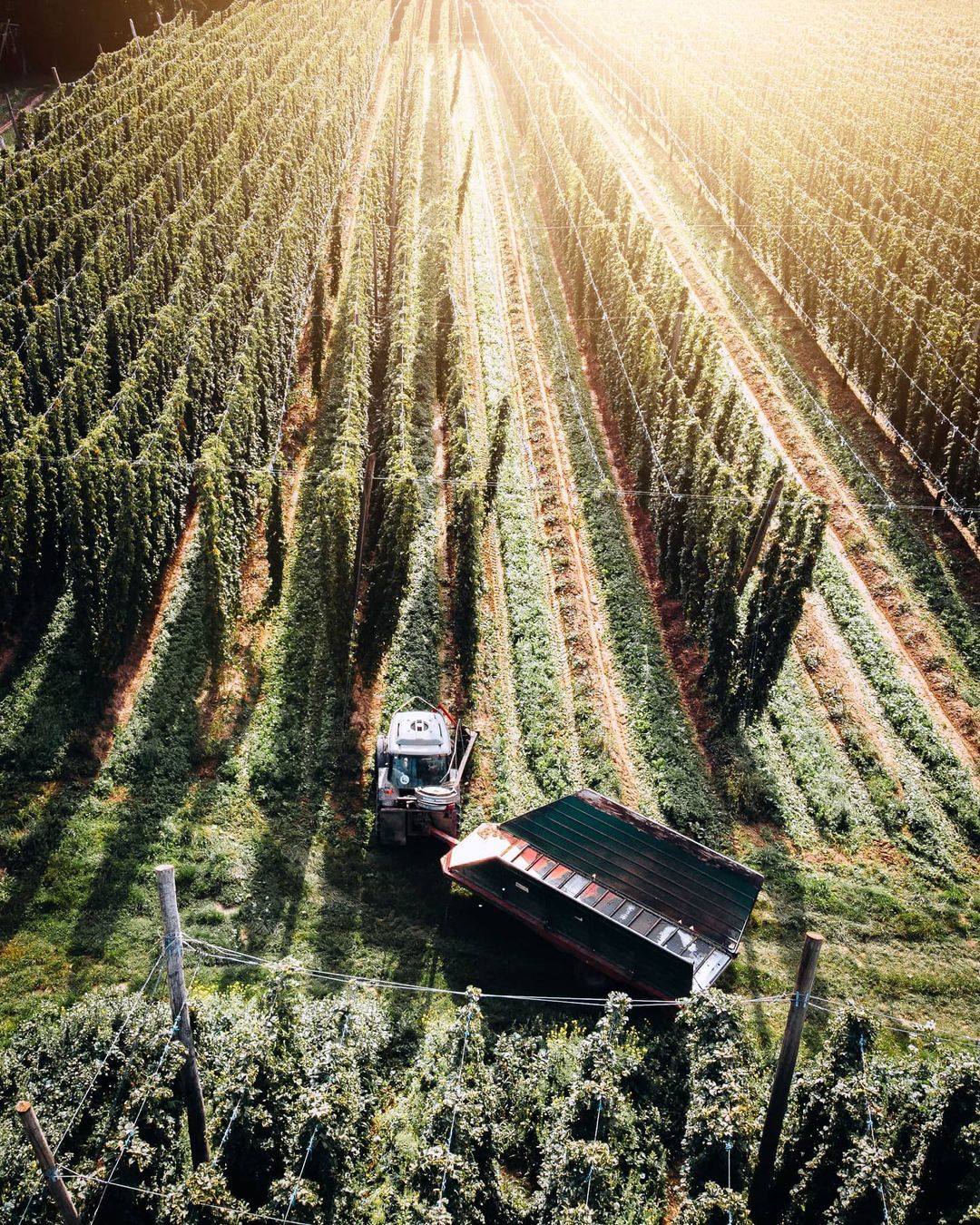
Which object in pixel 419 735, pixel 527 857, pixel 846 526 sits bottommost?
pixel 527 857

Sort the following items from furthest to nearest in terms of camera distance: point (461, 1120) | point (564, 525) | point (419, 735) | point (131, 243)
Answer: point (131, 243), point (564, 525), point (419, 735), point (461, 1120)

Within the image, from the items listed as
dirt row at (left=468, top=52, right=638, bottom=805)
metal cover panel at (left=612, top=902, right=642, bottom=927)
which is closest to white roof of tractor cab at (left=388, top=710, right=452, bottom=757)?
dirt row at (left=468, top=52, right=638, bottom=805)

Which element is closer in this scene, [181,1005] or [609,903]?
[181,1005]

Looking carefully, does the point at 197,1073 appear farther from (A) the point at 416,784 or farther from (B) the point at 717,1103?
(A) the point at 416,784

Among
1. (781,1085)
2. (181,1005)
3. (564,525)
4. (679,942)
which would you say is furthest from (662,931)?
(564,525)

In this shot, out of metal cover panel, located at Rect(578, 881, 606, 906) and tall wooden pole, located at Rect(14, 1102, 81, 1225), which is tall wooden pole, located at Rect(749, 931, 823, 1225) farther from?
tall wooden pole, located at Rect(14, 1102, 81, 1225)
